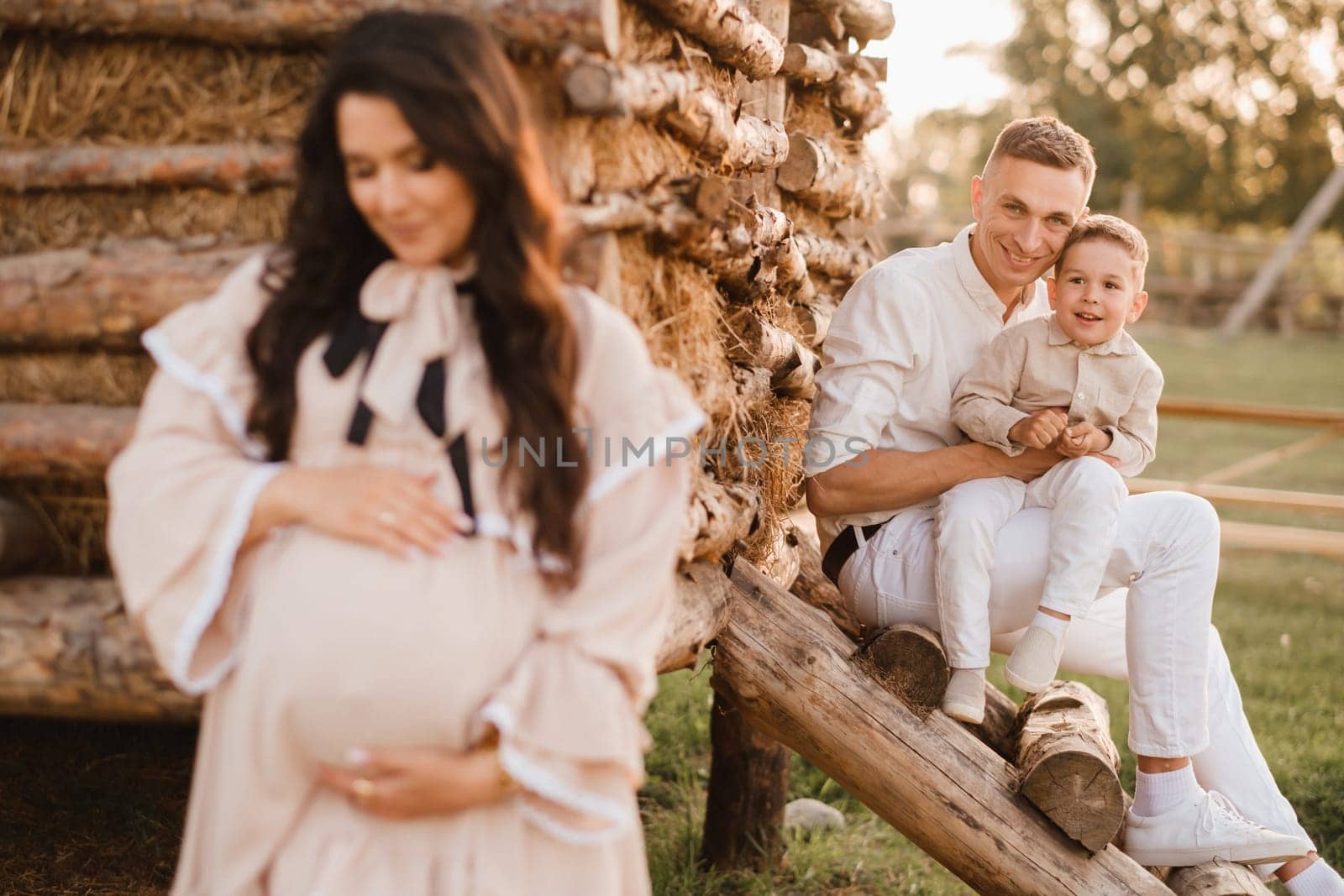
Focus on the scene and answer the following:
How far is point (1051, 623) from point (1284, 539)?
533 cm

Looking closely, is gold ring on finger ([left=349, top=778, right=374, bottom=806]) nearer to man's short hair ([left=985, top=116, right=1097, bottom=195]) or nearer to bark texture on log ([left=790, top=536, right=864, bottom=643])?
bark texture on log ([left=790, top=536, right=864, bottom=643])

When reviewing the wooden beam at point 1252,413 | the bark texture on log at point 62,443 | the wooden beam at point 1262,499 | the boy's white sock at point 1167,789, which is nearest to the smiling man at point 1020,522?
the boy's white sock at point 1167,789

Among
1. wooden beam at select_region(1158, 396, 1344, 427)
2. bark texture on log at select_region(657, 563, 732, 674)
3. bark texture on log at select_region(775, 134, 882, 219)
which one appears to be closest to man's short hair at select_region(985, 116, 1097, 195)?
bark texture on log at select_region(775, 134, 882, 219)

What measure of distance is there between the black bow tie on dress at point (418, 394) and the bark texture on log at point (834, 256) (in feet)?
7.52

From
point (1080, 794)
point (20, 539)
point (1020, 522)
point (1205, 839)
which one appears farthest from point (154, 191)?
point (1205, 839)

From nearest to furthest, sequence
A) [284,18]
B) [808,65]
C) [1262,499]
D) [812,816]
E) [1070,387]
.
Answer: [284,18] → [1070,387] → [808,65] → [812,816] → [1262,499]

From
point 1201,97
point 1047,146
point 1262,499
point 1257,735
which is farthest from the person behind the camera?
point 1201,97

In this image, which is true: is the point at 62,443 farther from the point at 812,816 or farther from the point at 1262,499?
the point at 1262,499

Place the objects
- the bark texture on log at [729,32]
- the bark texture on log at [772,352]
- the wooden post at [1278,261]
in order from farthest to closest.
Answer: the wooden post at [1278,261] < the bark texture on log at [772,352] < the bark texture on log at [729,32]

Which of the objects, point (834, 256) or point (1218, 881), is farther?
point (834, 256)

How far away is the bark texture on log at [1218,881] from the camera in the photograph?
300 cm

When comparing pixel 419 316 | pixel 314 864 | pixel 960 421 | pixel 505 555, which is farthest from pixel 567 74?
pixel 960 421

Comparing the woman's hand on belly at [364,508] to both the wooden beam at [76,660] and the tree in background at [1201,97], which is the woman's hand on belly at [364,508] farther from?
the tree in background at [1201,97]

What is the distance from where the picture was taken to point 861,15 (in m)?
4.67
